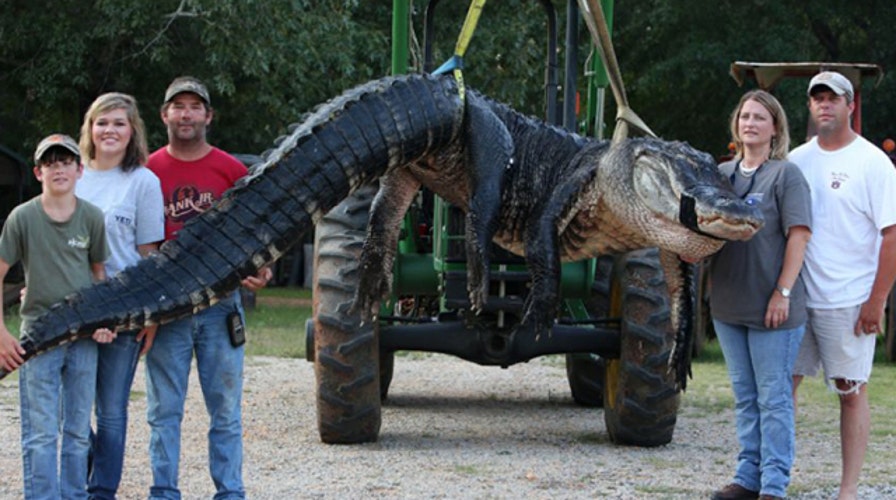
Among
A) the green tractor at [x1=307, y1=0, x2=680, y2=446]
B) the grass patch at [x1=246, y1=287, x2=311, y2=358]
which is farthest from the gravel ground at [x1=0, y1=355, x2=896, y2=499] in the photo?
the grass patch at [x1=246, y1=287, x2=311, y2=358]

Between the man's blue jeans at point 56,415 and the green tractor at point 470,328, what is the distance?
265 centimetres

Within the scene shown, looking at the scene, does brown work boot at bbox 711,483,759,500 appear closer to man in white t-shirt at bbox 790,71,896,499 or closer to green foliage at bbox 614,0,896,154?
man in white t-shirt at bbox 790,71,896,499

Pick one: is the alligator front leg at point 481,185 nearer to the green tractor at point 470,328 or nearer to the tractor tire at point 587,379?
the green tractor at point 470,328

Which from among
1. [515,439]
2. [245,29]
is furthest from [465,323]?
[245,29]

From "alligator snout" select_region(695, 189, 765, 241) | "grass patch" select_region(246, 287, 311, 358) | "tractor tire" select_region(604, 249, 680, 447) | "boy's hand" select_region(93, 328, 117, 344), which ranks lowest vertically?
"grass patch" select_region(246, 287, 311, 358)

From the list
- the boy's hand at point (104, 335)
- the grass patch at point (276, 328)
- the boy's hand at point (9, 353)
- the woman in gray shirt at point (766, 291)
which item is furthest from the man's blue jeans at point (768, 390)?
the grass patch at point (276, 328)

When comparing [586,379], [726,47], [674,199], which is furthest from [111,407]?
[726,47]

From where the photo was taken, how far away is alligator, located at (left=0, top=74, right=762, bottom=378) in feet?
16.8

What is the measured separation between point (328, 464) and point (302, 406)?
8.46ft

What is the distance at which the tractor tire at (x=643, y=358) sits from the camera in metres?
8.17

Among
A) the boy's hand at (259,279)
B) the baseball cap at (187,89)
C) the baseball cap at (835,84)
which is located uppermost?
the baseball cap at (835,84)

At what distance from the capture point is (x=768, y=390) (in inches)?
255

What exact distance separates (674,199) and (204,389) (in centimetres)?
222

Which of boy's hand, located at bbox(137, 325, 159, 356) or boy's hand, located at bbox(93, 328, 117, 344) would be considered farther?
boy's hand, located at bbox(137, 325, 159, 356)
